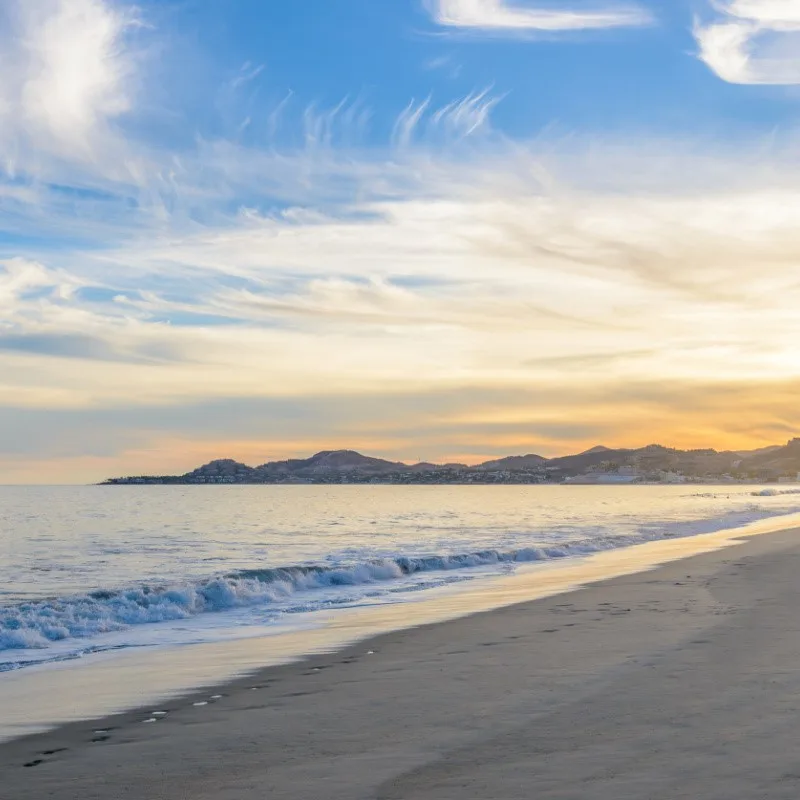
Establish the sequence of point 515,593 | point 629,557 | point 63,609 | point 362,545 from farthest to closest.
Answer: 1. point 362,545
2. point 629,557
3. point 515,593
4. point 63,609

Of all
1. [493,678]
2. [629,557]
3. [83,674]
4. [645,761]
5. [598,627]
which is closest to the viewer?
[645,761]

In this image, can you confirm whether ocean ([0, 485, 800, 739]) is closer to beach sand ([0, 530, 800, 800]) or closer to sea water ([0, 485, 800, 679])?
sea water ([0, 485, 800, 679])

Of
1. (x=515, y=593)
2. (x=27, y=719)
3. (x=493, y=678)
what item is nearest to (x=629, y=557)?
(x=515, y=593)

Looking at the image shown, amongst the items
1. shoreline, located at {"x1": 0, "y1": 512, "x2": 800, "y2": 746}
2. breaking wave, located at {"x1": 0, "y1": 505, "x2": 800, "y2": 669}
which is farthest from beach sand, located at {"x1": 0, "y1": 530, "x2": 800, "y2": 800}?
breaking wave, located at {"x1": 0, "y1": 505, "x2": 800, "y2": 669}

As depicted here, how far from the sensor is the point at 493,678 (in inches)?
440

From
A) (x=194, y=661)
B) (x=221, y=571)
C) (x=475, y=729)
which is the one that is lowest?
(x=221, y=571)

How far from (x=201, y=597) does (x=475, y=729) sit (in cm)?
1529

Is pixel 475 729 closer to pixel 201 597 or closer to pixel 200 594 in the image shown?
pixel 201 597

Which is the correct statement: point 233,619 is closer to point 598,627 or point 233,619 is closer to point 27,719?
point 598,627

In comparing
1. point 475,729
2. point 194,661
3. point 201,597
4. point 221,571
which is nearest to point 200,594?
point 201,597

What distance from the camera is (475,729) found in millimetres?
8500

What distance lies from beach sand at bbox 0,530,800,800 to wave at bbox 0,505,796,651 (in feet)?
23.4

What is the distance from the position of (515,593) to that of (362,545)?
21.4 meters

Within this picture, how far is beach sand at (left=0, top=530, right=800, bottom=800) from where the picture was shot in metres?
6.83
